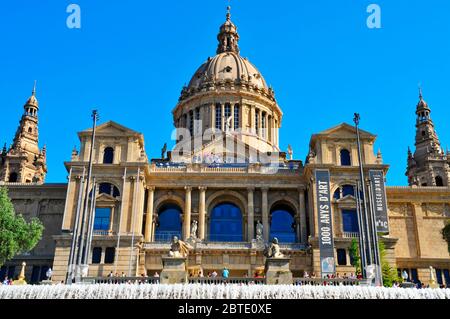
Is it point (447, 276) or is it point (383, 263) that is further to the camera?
point (447, 276)

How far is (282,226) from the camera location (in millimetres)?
55719

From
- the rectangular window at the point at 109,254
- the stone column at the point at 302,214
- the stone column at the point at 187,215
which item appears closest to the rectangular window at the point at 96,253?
the rectangular window at the point at 109,254

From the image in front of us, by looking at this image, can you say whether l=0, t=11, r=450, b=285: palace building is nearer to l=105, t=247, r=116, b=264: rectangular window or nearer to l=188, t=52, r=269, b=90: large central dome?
l=105, t=247, r=116, b=264: rectangular window

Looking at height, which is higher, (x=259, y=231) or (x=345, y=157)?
(x=345, y=157)

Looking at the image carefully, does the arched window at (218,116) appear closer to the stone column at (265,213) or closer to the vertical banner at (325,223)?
the stone column at (265,213)

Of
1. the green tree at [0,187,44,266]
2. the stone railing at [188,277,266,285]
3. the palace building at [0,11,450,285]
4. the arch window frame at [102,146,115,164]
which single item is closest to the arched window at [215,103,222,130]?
the palace building at [0,11,450,285]

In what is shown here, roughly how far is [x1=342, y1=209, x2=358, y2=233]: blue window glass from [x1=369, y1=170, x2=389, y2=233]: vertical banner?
2.19 metres

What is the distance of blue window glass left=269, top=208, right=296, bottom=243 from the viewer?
54.6 metres

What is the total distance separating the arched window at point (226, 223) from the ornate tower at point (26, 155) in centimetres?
2437

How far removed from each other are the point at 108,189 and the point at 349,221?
2361 cm

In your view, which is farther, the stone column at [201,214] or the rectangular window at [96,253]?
the stone column at [201,214]

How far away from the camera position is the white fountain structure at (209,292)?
2512cm

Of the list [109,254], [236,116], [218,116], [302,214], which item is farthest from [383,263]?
[218,116]

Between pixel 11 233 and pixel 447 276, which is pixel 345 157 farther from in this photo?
pixel 11 233
